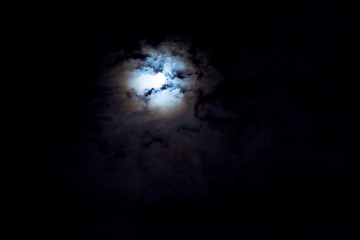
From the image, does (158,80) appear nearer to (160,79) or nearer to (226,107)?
(160,79)

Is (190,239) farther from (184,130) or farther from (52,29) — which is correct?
(52,29)

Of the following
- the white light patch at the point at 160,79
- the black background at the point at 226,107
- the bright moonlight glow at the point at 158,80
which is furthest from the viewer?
the bright moonlight glow at the point at 158,80

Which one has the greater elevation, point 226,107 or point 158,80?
point 158,80

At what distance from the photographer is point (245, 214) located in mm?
1894

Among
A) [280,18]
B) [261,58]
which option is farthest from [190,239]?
[280,18]

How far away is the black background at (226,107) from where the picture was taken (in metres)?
1.88

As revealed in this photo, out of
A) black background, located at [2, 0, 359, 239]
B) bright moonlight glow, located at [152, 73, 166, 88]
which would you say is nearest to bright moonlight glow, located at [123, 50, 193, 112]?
bright moonlight glow, located at [152, 73, 166, 88]

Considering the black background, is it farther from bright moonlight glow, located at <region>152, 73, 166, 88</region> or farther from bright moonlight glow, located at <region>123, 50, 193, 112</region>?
bright moonlight glow, located at <region>152, 73, 166, 88</region>

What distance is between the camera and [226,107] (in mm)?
2354

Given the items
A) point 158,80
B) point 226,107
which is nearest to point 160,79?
point 158,80

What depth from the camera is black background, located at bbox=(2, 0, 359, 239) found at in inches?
74.0

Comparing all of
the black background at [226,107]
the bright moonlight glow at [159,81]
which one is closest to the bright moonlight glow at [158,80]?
the bright moonlight glow at [159,81]

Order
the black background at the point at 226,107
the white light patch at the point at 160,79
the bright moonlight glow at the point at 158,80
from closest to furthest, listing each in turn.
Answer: the black background at the point at 226,107 < the white light patch at the point at 160,79 < the bright moonlight glow at the point at 158,80

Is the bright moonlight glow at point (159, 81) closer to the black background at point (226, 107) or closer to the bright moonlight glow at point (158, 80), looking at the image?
the bright moonlight glow at point (158, 80)
